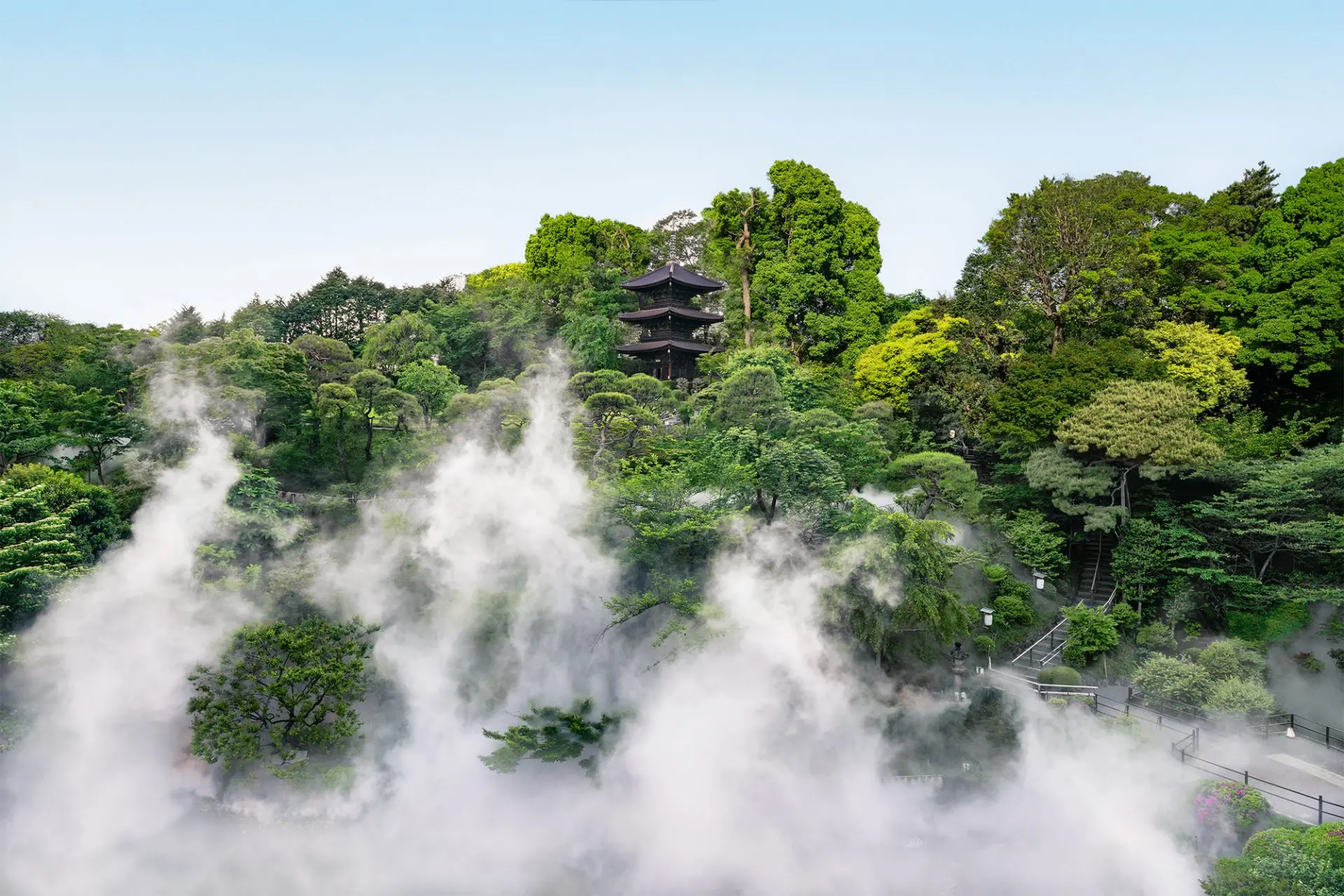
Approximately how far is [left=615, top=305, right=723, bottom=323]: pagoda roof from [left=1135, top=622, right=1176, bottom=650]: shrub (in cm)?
2252

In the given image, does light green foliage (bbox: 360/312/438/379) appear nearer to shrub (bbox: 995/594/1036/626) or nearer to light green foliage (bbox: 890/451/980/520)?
light green foliage (bbox: 890/451/980/520)

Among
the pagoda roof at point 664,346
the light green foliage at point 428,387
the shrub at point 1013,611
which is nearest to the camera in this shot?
the shrub at point 1013,611

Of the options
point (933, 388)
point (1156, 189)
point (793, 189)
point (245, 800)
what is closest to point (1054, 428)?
point (933, 388)

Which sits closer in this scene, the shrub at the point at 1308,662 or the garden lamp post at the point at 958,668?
the garden lamp post at the point at 958,668

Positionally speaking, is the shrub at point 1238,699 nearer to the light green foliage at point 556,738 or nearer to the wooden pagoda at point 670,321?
the light green foliage at point 556,738

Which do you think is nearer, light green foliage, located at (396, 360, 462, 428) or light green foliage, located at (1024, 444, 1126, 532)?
light green foliage, located at (1024, 444, 1126, 532)

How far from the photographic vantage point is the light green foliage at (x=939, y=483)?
84.7 feet

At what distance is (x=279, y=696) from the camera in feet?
60.0

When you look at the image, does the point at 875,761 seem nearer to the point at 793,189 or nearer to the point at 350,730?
the point at 350,730

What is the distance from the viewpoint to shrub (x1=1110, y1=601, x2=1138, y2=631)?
2291 cm

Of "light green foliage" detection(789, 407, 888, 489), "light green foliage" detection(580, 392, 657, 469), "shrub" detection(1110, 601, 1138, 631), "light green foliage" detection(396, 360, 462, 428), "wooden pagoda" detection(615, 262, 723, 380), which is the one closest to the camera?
"shrub" detection(1110, 601, 1138, 631)

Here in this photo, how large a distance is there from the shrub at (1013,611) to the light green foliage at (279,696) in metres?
16.5

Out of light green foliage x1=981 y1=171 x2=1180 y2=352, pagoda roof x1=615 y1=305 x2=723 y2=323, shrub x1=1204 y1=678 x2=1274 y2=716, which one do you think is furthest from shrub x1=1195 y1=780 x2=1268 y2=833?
pagoda roof x1=615 y1=305 x2=723 y2=323

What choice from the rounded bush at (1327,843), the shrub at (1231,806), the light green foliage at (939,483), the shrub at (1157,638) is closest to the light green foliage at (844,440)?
the light green foliage at (939,483)
